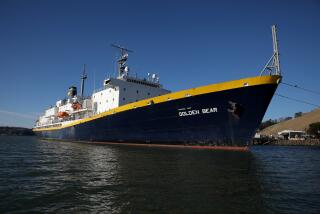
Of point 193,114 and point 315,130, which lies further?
point 315,130

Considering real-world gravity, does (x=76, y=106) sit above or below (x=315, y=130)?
above

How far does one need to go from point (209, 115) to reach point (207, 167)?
27.6ft

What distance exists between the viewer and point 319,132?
64.3 meters

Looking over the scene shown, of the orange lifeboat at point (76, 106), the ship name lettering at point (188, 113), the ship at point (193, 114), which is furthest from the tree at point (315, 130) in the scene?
the ship name lettering at point (188, 113)

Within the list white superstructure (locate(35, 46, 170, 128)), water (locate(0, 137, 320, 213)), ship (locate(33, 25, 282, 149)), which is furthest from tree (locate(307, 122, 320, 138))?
water (locate(0, 137, 320, 213))

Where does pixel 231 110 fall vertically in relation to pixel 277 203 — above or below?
above

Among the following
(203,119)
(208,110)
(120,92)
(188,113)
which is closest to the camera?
(208,110)

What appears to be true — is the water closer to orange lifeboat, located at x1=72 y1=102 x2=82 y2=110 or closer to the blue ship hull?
the blue ship hull

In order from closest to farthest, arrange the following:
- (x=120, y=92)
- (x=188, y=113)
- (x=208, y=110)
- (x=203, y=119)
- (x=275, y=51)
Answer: (x=275, y=51) < (x=208, y=110) < (x=203, y=119) < (x=188, y=113) < (x=120, y=92)

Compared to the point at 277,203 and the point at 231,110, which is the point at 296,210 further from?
the point at 231,110

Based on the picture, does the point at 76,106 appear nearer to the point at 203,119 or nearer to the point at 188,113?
the point at 188,113

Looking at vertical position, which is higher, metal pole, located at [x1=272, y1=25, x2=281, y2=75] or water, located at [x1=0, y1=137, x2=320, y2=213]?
metal pole, located at [x1=272, y1=25, x2=281, y2=75]

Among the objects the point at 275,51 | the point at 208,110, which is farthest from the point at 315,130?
the point at 208,110

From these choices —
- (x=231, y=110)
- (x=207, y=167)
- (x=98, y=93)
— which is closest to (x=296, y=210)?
(x=207, y=167)
